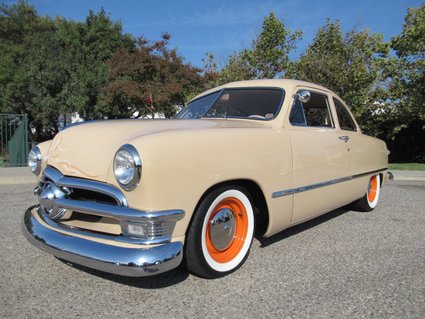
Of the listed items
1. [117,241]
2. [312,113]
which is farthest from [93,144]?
[312,113]

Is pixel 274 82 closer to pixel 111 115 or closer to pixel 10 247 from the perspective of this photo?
pixel 10 247

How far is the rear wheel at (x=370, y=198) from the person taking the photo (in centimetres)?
Answer: 508

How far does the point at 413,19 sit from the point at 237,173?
15.5m

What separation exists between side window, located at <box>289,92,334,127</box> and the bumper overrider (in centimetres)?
175

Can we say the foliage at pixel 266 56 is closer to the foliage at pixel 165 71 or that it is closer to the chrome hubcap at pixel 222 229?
the foliage at pixel 165 71

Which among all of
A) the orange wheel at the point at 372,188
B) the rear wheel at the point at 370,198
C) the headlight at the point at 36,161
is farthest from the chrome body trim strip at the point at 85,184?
the orange wheel at the point at 372,188

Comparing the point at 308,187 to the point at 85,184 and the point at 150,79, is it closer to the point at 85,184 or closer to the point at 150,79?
Result: the point at 85,184

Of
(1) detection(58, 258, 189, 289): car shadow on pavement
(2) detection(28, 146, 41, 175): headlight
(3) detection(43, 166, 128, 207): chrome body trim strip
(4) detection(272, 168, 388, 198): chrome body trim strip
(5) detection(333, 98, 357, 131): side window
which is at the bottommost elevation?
(1) detection(58, 258, 189, 289): car shadow on pavement

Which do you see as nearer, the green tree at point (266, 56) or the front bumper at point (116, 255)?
the front bumper at point (116, 255)

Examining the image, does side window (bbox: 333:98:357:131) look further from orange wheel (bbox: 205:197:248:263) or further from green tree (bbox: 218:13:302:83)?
green tree (bbox: 218:13:302:83)

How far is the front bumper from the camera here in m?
2.11

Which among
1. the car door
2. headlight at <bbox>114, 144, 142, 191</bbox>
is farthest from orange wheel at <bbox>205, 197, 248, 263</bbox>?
headlight at <bbox>114, 144, 142, 191</bbox>

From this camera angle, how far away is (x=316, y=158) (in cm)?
346

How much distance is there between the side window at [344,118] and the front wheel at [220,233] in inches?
79.4
